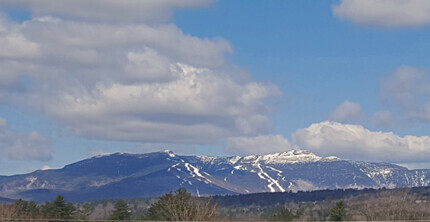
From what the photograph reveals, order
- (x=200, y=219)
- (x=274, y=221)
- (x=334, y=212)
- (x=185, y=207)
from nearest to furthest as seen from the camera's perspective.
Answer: (x=200, y=219), (x=185, y=207), (x=334, y=212), (x=274, y=221)

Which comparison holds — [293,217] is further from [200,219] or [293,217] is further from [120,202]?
[200,219]

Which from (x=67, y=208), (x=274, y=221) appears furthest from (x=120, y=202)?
(x=274, y=221)

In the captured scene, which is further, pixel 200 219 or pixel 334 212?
pixel 334 212

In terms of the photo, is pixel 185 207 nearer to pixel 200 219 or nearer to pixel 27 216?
pixel 200 219

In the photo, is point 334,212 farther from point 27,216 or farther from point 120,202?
point 27,216

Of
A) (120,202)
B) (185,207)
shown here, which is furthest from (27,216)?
(185,207)

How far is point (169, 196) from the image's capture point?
12156 cm

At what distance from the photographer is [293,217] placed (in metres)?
161

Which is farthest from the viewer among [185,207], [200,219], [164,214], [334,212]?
[334,212]

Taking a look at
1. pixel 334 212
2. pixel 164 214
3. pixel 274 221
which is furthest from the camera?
pixel 274 221

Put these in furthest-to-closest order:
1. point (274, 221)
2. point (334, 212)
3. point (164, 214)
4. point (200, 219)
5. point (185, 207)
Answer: point (274, 221), point (334, 212), point (164, 214), point (185, 207), point (200, 219)

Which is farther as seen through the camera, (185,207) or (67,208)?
(67,208)

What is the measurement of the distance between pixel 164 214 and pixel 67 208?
29.9 m

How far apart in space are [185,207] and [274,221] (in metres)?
48.6
